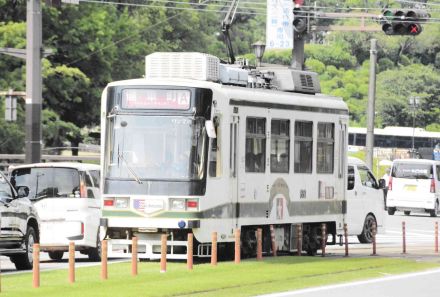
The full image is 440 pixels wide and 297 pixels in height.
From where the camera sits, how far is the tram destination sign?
26.0 metres

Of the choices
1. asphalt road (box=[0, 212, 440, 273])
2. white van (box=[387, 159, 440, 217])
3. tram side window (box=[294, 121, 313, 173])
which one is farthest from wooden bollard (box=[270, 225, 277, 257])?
white van (box=[387, 159, 440, 217])

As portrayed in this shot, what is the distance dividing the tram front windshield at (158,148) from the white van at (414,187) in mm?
32411

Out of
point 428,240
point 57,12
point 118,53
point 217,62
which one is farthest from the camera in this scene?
point 118,53

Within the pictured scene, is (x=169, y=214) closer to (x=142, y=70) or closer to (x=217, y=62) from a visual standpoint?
(x=217, y=62)

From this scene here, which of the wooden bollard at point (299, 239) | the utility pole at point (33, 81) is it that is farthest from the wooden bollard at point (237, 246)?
the utility pole at point (33, 81)

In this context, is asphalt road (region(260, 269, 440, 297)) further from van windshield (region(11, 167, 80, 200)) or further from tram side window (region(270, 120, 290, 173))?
van windshield (region(11, 167, 80, 200))

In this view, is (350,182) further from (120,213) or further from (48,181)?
(120,213)

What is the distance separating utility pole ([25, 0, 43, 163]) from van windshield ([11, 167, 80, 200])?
27.3ft

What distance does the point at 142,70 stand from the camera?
72.1m

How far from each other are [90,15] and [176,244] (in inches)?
1683

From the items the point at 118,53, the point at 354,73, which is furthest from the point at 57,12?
the point at 354,73

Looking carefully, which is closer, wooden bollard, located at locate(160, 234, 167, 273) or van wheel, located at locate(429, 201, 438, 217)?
wooden bollard, located at locate(160, 234, 167, 273)

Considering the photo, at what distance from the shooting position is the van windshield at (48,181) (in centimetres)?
2703

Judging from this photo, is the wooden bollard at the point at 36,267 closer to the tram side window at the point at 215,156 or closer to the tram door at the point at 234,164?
the tram side window at the point at 215,156
